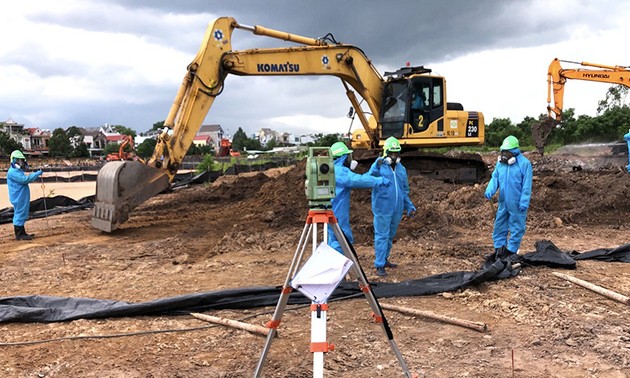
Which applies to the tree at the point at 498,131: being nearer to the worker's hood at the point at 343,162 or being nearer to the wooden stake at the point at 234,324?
Result: the worker's hood at the point at 343,162

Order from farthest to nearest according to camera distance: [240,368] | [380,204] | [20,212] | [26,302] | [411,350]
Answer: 1. [20,212]
2. [380,204]
3. [26,302]
4. [411,350]
5. [240,368]

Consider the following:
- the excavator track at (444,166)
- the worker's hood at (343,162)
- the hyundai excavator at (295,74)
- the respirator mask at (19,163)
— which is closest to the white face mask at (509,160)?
the worker's hood at (343,162)

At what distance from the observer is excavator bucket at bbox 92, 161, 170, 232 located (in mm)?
8523

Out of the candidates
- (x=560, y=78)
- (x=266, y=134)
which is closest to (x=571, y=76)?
(x=560, y=78)

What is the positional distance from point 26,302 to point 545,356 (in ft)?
16.5

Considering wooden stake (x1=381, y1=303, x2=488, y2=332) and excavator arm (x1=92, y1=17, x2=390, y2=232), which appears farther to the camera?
excavator arm (x1=92, y1=17, x2=390, y2=232)

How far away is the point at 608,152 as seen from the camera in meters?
21.5

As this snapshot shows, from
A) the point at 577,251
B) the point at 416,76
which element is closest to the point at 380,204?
the point at 577,251

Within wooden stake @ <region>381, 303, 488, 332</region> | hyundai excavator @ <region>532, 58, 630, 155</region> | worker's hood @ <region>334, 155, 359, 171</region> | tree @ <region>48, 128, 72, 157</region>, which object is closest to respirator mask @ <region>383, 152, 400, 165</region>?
worker's hood @ <region>334, 155, 359, 171</region>

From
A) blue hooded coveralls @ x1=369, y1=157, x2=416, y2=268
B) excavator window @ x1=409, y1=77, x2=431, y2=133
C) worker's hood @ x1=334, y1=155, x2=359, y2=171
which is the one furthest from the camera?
excavator window @ x1=409, y1=77, x2=431, y2=133

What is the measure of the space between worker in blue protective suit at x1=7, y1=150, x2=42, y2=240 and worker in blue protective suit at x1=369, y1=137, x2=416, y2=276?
6632mm

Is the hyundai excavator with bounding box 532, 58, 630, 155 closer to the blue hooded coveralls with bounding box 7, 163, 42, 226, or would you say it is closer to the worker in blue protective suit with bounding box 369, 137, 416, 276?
the worker in blue protective suit with bounding box 369, 137, 416, 276

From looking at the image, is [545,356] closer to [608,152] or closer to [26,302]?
[26,302]

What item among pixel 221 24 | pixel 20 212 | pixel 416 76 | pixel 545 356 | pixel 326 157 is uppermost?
pixel 221 24
